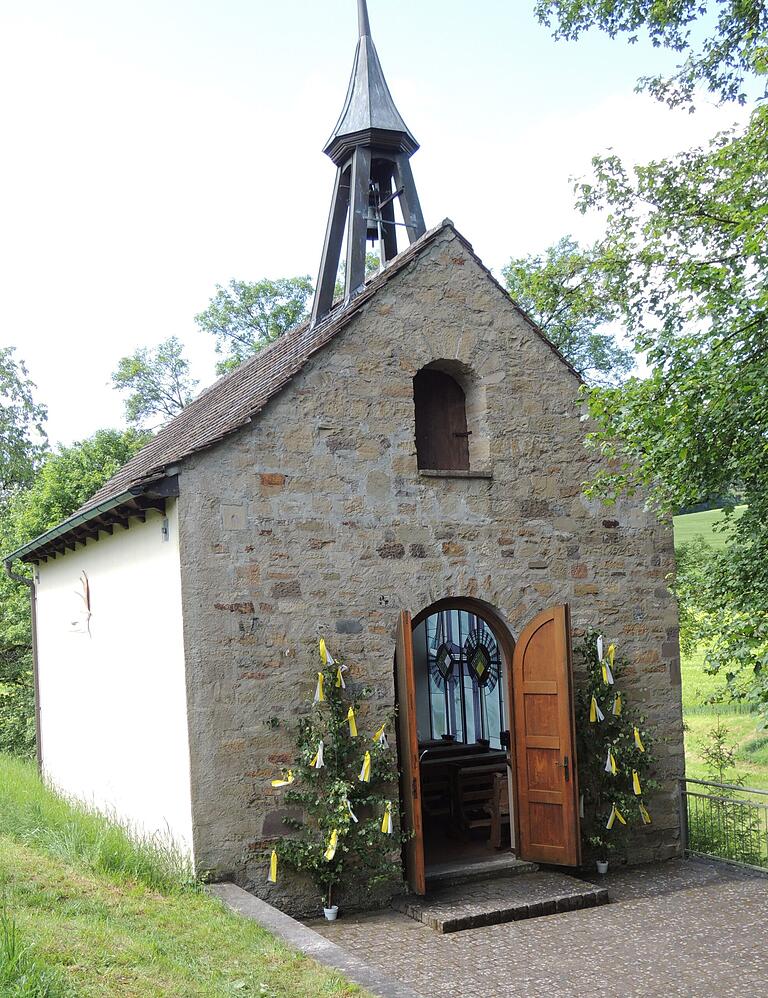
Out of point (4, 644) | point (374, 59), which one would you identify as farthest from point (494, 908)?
point (4, 644)

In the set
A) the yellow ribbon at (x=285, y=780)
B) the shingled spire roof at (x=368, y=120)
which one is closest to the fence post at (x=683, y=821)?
the yellow ribbon at (x=285, y=780)

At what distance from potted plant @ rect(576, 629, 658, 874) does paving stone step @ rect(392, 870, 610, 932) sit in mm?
712

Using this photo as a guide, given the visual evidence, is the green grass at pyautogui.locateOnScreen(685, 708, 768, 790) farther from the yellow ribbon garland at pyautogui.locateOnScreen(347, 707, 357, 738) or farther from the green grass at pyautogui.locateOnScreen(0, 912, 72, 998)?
the green grass at pyautogui.locateOnScreen(0, 912, 72, 998)

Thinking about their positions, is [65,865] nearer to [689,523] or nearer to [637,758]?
[637,758]

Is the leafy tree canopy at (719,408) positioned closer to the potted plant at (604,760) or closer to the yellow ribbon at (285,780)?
the potted plant at (604,760)

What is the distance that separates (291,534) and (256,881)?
9.33ft

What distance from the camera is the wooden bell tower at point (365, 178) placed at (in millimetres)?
10492

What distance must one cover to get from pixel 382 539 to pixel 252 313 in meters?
19.2

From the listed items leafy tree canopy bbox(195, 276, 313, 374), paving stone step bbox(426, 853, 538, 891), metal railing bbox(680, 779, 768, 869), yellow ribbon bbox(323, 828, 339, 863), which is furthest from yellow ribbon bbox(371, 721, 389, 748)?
leafy tree canopy bbox(195, 276, 313, 374)

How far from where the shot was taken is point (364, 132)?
35.3ft

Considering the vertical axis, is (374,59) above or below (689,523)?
above

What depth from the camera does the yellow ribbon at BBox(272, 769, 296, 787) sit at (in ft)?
→ 25.8

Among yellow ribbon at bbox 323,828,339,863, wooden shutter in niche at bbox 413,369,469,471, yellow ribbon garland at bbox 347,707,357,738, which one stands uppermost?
wooden shutter in niche at bbox 413,369,469,471

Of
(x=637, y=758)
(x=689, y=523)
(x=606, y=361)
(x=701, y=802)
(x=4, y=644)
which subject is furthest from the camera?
(x=689, y=523)
